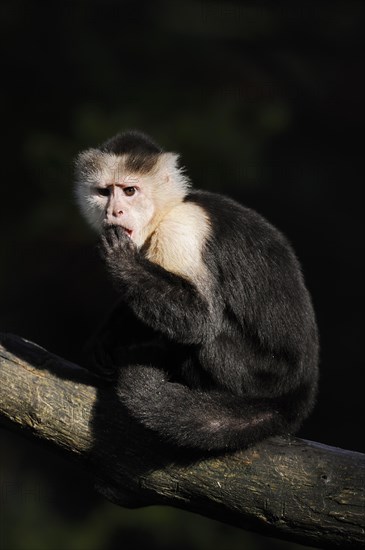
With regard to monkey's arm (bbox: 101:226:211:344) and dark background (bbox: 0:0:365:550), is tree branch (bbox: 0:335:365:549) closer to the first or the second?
monkey's arm (bbox: 101:226:211:344)

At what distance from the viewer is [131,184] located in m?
4.39

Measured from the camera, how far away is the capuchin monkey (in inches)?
151

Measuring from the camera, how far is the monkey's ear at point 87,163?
4469 millimetres

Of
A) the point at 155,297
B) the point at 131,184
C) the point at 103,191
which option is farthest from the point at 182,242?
the point at 103,191

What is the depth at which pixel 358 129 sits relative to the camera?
9.88m

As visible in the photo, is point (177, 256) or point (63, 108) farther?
point (63, 108)

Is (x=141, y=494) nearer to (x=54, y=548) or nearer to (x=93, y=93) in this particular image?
(x=54, y=548)

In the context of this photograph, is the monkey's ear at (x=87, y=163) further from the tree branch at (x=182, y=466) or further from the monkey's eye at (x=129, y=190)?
the tree branch at (x=182, y=466)

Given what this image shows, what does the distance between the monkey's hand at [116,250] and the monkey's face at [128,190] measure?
184 millimetres

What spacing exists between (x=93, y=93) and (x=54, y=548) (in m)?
4.50

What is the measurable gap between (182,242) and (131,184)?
52cm

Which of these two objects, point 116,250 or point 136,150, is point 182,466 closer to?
point 116,250

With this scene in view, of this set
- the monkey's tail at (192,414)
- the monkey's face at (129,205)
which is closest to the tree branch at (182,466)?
the monkey's tail at (192,414)

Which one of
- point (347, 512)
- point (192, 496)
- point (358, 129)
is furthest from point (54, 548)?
point (358, 129)
